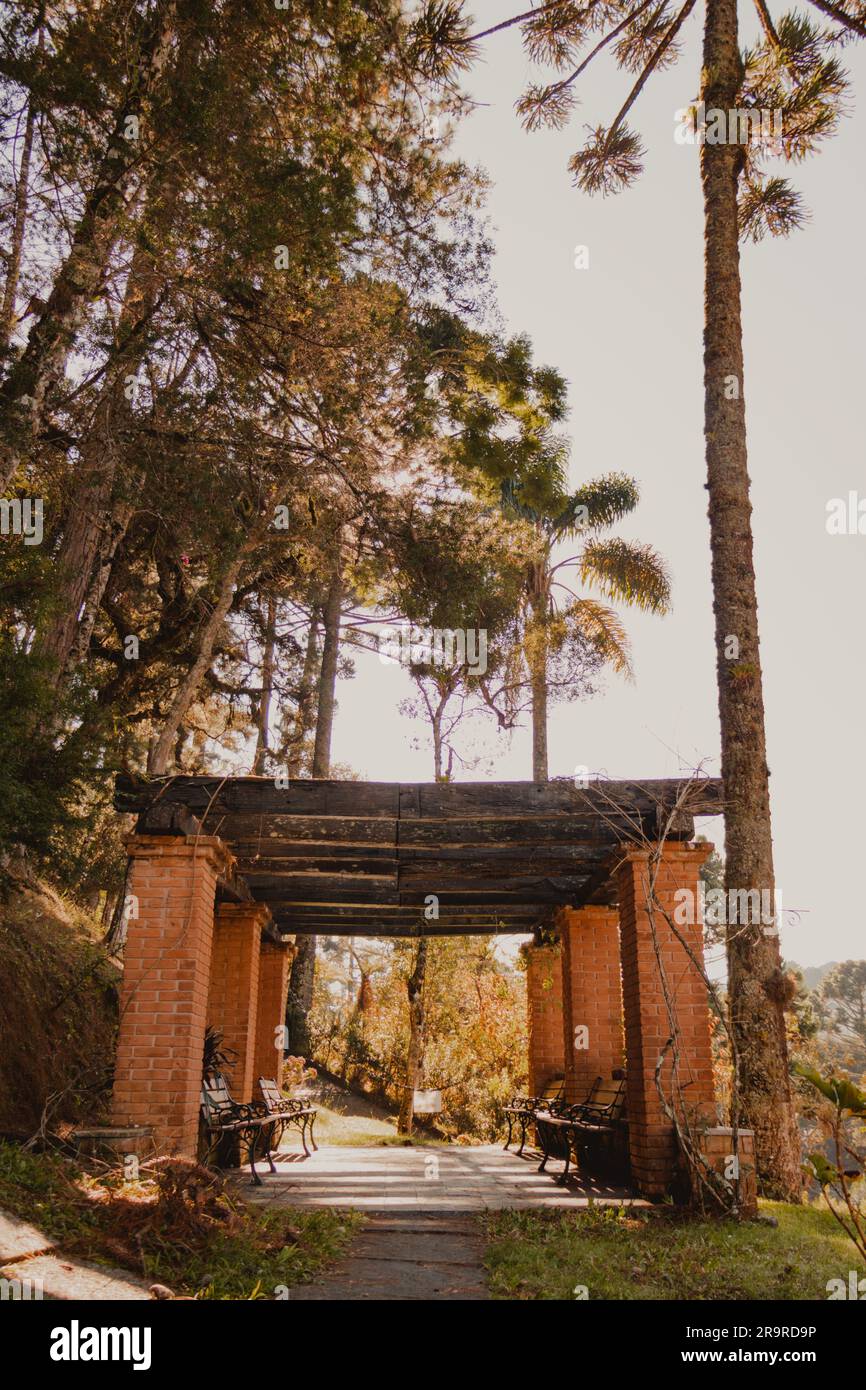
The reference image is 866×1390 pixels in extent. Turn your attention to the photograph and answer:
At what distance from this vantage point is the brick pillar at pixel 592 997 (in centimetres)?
899

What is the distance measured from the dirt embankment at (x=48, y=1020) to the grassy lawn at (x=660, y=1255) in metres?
3.29

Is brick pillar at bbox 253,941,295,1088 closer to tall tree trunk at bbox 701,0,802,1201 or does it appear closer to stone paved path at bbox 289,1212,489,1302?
stone paved path at bbox 289,1212,489,1302

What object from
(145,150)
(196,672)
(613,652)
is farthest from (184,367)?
(613,652)

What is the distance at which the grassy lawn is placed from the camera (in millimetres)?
4094

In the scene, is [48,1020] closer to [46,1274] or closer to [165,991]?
[165,991]

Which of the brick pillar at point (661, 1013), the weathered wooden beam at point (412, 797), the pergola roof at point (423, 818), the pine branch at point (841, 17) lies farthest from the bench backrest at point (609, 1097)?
the pine branch at point (841, 17)

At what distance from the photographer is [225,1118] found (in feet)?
24.2

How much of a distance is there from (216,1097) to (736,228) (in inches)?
383

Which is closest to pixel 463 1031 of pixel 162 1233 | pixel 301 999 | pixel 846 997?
pixel 301 999

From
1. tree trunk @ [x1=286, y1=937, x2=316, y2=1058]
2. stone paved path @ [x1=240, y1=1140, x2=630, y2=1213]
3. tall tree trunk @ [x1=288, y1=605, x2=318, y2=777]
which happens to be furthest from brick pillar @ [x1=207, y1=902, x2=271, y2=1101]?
tall tree trunk @ [x1=288, y1=605, x2=318, y2=777]

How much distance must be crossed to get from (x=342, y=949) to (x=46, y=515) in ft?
88.7

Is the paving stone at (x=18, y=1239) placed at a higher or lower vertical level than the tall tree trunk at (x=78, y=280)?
lower

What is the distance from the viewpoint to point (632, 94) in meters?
10.5

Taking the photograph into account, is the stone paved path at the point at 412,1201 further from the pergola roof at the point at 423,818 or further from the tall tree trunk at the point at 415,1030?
the tall tree trunk at the point at 415,1030
